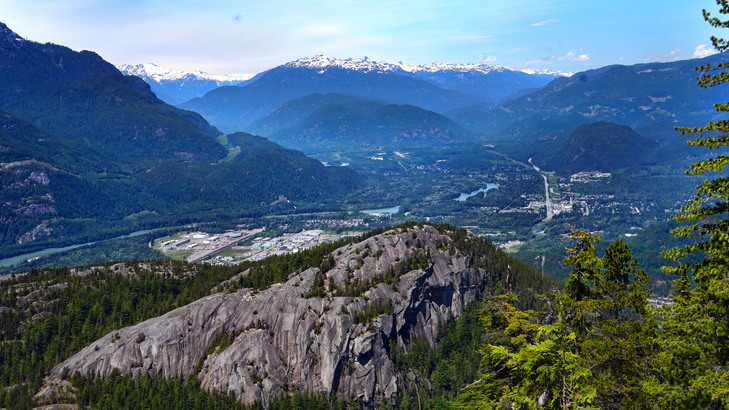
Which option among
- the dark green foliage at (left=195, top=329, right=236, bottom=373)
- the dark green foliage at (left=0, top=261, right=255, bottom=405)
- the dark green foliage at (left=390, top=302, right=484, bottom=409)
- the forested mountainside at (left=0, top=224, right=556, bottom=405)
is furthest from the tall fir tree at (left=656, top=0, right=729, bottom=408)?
the dark green foliage at (left=0, top=261, right=255, bottom=405)

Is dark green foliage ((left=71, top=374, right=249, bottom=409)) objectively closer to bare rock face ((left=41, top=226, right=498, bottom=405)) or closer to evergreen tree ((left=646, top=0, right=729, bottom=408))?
bare rock face ((left=41, top=226, right=498, bottom=405))

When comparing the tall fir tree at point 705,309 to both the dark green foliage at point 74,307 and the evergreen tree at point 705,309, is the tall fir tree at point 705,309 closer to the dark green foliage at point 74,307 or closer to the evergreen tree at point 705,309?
the evergreen tree at point 705,309

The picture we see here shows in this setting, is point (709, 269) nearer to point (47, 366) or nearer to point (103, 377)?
point (103, 377)

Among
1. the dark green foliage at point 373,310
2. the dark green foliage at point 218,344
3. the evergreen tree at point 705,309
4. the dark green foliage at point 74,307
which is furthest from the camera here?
the dark green foliage at point 373,310

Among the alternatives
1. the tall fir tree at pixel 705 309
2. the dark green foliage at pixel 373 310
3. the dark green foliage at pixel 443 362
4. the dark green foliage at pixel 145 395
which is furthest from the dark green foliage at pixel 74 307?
the tall fir tree at pixel 705 309

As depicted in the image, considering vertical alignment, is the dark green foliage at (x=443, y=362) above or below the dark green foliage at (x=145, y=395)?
below

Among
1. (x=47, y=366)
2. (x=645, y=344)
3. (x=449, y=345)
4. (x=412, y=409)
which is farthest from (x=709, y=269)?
(x=47, y=366)

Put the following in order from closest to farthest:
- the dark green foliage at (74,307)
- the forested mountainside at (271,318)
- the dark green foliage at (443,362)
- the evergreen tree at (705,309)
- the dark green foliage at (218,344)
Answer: the evergreen tree at (705,309), the dark green foliage at (443,362), the forested mountainside at (271,318), the dark green foliage at (218,344), the dark green foliage at (74,307)

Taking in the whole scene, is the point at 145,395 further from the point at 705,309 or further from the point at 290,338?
the point at 705,309
